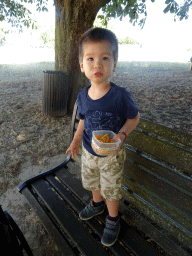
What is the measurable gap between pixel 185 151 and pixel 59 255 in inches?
57.1

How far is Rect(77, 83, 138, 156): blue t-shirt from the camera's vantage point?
1.27m

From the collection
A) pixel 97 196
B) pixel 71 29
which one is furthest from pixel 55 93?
pixel 97 196

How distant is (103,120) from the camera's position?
1319 mm

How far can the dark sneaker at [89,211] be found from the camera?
155 centimetres

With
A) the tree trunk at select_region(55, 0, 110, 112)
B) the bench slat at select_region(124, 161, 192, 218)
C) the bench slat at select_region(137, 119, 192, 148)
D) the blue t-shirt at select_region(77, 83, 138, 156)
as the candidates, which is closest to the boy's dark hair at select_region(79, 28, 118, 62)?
the blue t-shirt at select_region(77, 83, 138, 156)

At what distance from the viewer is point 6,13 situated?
6469 mm

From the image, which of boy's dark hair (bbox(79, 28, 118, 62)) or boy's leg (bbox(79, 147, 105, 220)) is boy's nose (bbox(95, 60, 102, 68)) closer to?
boy's dark hair (bbox(79, 28, 118, 62))

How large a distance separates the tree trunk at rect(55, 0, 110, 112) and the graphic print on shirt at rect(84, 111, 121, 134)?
3308 millimetres

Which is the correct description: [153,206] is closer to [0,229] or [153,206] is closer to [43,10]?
[0,229]

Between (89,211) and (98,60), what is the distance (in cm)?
118

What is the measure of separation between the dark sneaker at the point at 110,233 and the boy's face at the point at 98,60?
41.8 inches

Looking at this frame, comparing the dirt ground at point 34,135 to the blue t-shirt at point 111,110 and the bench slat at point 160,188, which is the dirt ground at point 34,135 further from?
the blue t-shirt at point 111,110

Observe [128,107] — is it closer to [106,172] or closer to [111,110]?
[111,110]

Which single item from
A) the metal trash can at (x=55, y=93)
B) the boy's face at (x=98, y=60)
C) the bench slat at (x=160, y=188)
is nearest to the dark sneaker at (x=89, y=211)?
the bench slat at (x=160, y=188)
